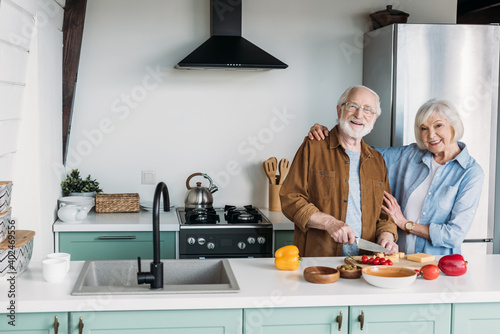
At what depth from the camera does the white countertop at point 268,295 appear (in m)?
1.93

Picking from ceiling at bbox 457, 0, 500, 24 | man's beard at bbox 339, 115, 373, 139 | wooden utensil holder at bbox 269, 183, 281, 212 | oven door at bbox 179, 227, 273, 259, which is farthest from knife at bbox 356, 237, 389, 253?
ceiling at bbox 457, 0, 500, 24

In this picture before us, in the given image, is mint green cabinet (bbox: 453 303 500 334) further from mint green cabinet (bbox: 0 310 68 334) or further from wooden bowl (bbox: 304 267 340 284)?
mint green cabinet (bbox: 0 310 68 334)

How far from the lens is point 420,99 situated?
3.61 meters

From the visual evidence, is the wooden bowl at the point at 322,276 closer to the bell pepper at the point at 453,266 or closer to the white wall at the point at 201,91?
the bell pepper at the point at 453,266

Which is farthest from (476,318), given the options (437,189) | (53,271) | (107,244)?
(107,244)

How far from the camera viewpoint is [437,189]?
114 inches

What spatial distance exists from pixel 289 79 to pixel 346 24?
0.57m

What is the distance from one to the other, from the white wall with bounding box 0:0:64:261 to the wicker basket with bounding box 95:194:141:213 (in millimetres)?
267

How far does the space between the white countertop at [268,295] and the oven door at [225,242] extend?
117 cm

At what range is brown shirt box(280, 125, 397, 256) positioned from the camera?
9.23ft

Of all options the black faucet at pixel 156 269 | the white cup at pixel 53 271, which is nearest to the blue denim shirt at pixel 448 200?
the black faucet at pixel 156 269

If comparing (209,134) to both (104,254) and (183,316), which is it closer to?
(104,254)

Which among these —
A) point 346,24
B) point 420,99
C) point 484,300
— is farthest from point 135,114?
point 484,300

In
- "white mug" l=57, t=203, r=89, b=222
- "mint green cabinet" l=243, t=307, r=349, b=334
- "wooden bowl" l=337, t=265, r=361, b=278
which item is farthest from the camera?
"white mug" l=57, t=203, r=89, b=222
